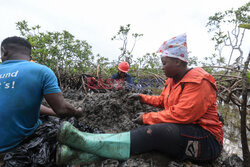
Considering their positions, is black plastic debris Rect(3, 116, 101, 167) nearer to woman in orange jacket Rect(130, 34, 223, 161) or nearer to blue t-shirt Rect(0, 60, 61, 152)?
blue t-shirt Rect(0, 60, 61, 152)

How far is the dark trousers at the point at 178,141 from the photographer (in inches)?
59.1

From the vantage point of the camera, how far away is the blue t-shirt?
1.43 metres

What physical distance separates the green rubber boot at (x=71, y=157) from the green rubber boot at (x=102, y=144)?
5 cm

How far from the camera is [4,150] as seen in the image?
146cm

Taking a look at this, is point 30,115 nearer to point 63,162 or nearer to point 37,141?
point 37,141

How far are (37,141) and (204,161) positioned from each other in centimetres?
202

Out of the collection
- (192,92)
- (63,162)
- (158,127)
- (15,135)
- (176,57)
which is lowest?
(63,162)

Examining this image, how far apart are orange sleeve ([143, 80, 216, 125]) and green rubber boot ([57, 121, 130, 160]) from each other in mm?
617

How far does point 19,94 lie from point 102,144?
40.5 inches

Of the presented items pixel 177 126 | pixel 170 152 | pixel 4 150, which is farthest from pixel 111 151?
pixel 4 150

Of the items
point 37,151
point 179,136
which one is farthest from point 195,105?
point 37,151

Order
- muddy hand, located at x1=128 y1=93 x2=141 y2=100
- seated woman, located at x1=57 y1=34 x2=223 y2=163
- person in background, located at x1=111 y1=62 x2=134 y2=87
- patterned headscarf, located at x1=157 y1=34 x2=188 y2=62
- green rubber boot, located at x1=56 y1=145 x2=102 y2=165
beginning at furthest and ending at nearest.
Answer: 1. person in background, located at x1=111 y1=62 x2=134 y2=87
2. muddy hand, located at x1=128 y1=93 x2=141 y2=100
3. patterned headscarf, located at x1=157 y1=34 x2=188 y2=62
4. seated woman, located at x1=57 y1=34 x2=223 y2=163
5. green rubber boot, located at x1=56 y1=145 x2=102 y2=165

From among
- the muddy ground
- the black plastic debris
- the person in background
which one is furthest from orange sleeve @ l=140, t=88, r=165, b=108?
the person in background

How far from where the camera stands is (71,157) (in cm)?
142
